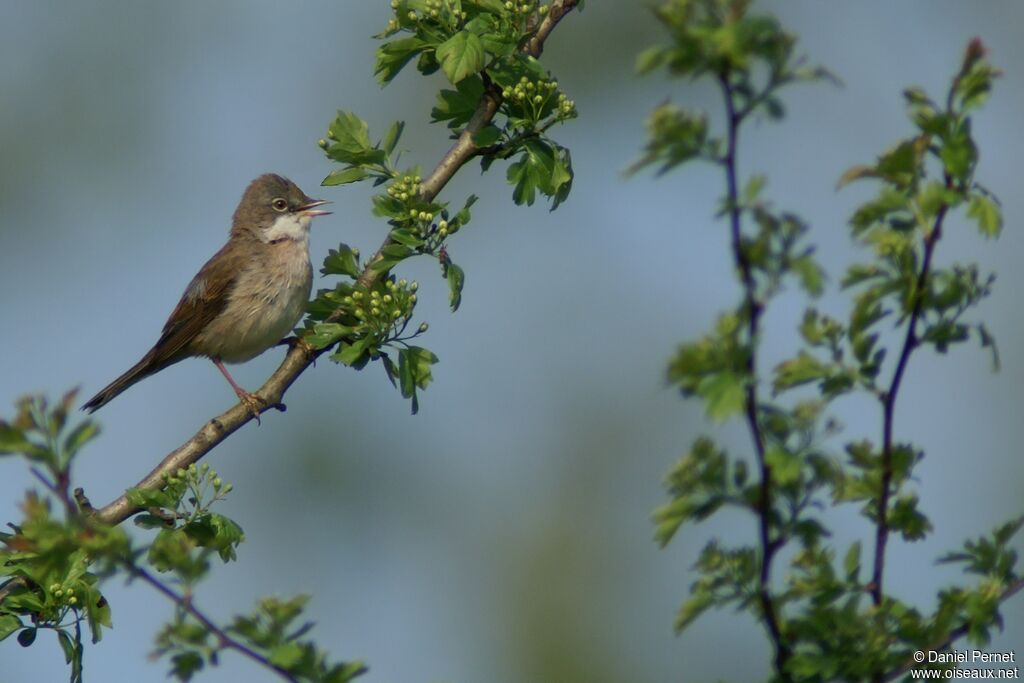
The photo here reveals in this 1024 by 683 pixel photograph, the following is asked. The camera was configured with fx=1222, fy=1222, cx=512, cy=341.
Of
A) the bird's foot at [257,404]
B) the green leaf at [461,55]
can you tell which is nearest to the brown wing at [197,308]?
the bird's foot at [257,404]

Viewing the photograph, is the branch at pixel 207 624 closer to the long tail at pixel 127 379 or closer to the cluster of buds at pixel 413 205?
the cluster of buds at pixel 413 205

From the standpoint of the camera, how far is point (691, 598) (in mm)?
2699

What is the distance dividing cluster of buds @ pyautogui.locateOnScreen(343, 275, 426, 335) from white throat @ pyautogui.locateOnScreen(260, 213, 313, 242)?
488 centimetres

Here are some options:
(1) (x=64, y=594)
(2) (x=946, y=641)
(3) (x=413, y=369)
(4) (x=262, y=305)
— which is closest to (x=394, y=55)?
(3) (x=413, y=369)

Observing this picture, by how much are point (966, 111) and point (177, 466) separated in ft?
11.9

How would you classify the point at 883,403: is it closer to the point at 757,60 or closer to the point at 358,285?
the point at 757,60

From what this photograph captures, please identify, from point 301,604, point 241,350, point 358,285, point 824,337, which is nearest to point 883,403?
point 824,337

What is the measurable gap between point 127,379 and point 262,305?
1114 millimetres

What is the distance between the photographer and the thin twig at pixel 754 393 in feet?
7.37

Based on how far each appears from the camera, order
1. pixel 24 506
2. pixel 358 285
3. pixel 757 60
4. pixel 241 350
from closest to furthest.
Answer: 1. pixel 757 60
2. pixel 24 506
3. pixel 358 285
4. pixel 241 350

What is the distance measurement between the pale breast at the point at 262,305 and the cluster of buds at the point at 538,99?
4.39 m

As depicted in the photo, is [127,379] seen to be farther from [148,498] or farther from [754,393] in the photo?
[754,393]

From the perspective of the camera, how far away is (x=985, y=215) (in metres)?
2.68

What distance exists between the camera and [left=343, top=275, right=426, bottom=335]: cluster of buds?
4.87m
